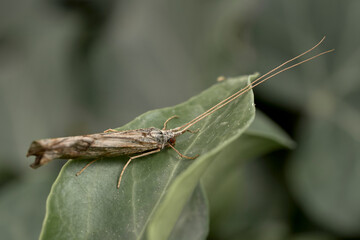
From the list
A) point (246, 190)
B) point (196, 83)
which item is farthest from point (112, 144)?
point (196, 83)

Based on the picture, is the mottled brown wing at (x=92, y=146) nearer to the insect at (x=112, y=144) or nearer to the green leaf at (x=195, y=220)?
the insect at (x=112, y=144)

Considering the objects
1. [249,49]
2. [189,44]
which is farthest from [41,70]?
[249,49]

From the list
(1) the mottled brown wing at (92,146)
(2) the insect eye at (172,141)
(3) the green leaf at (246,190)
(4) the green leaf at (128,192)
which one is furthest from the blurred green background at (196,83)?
(4) the green leaf at (128,192)

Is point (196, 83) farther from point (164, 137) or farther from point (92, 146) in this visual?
point (92, 146)

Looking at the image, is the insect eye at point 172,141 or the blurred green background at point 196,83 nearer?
the insect eye at point 172,141

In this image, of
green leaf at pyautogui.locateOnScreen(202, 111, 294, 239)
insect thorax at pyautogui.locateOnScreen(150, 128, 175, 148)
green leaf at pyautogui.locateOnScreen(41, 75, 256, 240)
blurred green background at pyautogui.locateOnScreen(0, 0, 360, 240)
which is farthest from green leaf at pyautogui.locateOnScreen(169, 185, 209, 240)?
blurred green background at pyautogui.locateOnScreen(0, 0, 360, 240)

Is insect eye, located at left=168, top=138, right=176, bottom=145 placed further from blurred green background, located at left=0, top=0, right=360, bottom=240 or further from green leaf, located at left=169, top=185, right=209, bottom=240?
blurred green background, located at left=0, top=0, right=360, bottom=240
